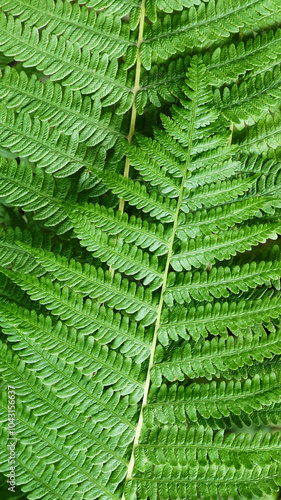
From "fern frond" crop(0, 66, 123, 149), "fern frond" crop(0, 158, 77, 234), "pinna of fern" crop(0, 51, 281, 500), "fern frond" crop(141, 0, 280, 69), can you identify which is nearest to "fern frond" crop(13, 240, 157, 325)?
"pinna of fern" crop(0, 51, 281, 500)

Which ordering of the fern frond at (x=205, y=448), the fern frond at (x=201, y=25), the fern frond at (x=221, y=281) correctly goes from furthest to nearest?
1. the fern frond at (x=201, y=25)
2. the fern frond at (x=221, y=281)
3. the fern frond at (x=205, y=448)

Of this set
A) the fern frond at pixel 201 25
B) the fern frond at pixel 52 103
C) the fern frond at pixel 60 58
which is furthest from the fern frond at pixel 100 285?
the fern frond at pixel 201 25

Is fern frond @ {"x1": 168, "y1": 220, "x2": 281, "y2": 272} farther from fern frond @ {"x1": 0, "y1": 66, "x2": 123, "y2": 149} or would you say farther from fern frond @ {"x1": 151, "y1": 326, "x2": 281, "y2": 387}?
fern frond @ {"x1": 0, "y1": 66, "x2": 123, "y2": 149}

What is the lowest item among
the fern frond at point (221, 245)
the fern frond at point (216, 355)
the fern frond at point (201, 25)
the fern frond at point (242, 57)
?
the fern frond at point (216, 355)

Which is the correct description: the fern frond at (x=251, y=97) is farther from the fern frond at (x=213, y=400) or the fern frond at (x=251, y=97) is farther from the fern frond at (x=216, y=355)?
the fern frond at (x=213, y=400)

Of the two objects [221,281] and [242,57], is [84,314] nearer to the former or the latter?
[221,281]

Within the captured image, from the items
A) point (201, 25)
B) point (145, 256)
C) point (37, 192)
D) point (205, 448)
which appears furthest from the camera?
point (37, 192)

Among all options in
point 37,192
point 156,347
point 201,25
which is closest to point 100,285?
point 156,347

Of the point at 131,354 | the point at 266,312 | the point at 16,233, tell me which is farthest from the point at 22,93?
the point at 266,312
